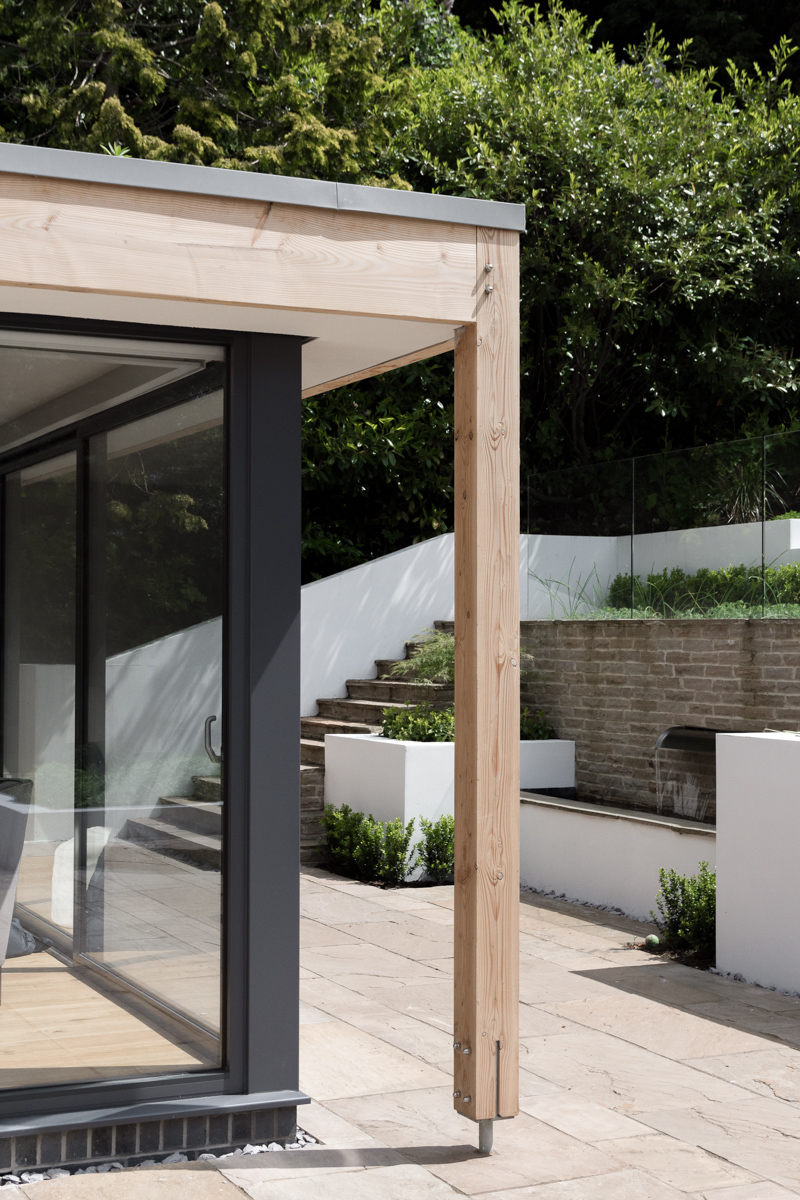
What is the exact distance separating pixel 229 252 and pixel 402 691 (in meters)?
7.47

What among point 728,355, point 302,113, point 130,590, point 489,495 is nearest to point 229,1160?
point 130,590

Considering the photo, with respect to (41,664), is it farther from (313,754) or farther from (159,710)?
(313,754)

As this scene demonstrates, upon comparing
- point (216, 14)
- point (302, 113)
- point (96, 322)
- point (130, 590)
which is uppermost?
point (216, 14)

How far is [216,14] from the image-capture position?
35.5 feet

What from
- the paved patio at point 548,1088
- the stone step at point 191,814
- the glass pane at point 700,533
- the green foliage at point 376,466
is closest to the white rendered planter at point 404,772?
the glass pane at point 700,533

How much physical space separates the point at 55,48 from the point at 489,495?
9.38 m

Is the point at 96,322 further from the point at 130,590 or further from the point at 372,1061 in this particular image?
the point at 372,1061

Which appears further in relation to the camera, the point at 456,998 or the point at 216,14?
the point at 216,14

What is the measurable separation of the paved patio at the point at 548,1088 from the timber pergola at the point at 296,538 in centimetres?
23

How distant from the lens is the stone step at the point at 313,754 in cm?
1030

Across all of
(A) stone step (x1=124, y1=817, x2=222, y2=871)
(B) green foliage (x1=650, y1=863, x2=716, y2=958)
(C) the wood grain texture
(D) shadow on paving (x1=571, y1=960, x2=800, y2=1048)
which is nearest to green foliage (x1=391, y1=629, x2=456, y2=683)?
(B) green foliage (x1=650, y1=863, x2=716, y2=958)

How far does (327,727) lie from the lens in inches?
420

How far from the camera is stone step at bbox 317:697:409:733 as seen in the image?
1051 centimetres

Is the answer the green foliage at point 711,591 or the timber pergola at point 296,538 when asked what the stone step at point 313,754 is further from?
the timber pergola at point 296,538
